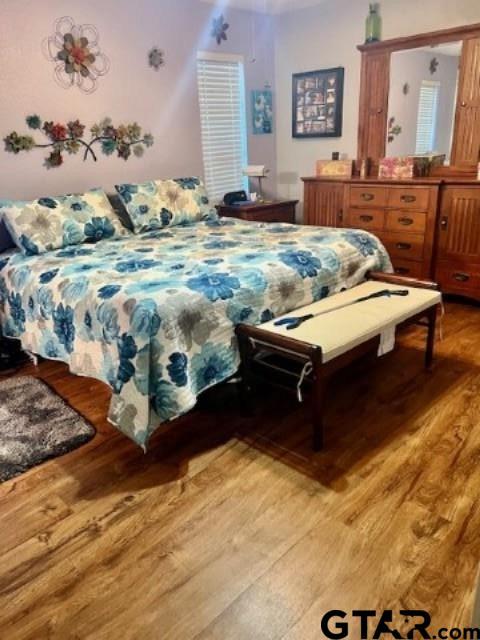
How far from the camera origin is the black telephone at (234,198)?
14.0 ft

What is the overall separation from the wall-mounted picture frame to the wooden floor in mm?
2895

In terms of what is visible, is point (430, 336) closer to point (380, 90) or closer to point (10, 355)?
point (380, 90)

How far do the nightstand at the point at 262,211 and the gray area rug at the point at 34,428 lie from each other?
2.31 m

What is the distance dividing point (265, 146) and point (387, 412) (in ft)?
11.0

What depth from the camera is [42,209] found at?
9.57ft

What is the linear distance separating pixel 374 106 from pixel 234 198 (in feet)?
4.67

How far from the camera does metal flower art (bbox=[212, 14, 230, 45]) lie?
403 cm

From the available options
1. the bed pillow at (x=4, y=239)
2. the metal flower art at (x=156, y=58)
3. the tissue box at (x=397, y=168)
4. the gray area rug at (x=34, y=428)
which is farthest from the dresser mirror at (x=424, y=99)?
the gray area rug at (x=34, y=428)

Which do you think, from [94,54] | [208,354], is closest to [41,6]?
[94,54]

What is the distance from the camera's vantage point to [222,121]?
433 cm

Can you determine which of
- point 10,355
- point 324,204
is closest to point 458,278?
point 324,204

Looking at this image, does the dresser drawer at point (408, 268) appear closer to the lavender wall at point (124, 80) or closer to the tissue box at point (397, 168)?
the tissue box at point (397, 168)

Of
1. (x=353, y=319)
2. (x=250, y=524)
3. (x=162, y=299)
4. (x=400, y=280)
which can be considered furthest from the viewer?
(x=400, y=280)

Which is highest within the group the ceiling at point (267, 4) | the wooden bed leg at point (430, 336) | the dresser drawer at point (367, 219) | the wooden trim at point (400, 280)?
the ceiling at point (267, 4)
